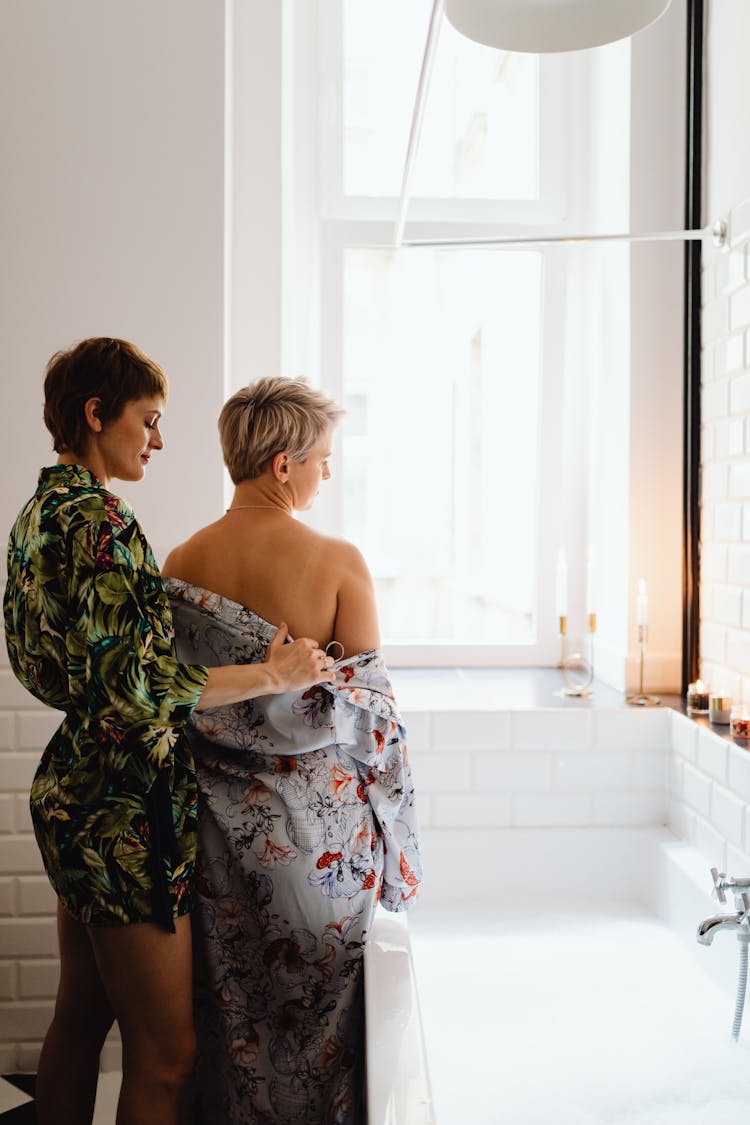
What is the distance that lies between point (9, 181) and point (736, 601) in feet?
6.61

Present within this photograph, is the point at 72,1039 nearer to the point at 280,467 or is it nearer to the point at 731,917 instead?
the point at 280,467

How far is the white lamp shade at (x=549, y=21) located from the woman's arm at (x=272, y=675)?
3.38 feet

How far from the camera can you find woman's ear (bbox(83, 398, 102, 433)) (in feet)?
5.13

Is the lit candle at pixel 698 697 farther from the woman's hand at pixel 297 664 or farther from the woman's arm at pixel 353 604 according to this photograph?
the woman's hand at pixel 297 664

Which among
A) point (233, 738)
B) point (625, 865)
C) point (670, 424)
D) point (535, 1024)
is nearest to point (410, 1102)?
point (233, 738)

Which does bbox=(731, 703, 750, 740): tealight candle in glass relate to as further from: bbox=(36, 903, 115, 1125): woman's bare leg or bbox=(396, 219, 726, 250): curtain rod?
bbox=(36, 903, 115, 1125): woman's bare leg

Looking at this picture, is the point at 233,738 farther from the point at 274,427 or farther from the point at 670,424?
the point at 670,424

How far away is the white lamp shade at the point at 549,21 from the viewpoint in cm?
153

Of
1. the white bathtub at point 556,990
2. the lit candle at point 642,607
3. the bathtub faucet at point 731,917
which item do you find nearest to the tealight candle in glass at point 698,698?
the lit candle at point 642,607

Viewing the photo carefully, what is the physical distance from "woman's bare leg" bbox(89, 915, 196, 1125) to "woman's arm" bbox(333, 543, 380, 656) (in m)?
0.53

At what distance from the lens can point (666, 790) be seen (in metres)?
2.51

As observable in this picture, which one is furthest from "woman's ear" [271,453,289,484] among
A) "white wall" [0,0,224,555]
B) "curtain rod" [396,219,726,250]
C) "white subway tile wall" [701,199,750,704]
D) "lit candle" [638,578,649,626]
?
"lit candle" [638,578,649,626]

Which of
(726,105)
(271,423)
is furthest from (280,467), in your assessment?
(726,105)

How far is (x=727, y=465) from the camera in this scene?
2402 millimetres
